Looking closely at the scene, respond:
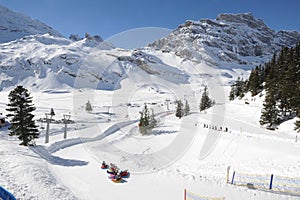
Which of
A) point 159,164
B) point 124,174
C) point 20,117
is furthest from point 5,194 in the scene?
point 20,117

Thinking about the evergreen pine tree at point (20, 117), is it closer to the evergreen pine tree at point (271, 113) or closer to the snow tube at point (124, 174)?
the snow tube at point (124, 174)

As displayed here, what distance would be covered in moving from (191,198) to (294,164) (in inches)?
445

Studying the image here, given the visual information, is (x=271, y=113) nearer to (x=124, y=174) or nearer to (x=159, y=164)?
(x=159, y=164)

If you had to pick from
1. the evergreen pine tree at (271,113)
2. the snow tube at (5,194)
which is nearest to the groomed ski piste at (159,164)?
the snow tube at (5,194)

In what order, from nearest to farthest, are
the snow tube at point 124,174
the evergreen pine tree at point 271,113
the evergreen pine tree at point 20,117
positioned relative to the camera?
the snow tube at point 124,174
the evergreen pine tree at point 20,117
the evergreen pine tree at point 271,113

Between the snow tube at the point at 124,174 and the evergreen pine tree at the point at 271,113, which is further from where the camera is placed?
the evergreen pine tree at the point at 271,113

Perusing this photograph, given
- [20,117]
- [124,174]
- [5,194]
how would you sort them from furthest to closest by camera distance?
1. [20,117]
2. [124,174]
3. [5,194]

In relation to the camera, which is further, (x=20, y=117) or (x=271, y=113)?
(x=271, y=113)

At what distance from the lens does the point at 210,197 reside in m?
11.7

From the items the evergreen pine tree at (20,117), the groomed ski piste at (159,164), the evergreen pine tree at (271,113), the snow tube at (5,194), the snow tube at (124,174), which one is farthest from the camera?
the evergreen pine tree at (271,113)

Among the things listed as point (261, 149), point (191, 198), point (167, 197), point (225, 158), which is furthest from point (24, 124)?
point (261, 149)

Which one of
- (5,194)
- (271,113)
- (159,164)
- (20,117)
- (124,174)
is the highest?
(271,113)

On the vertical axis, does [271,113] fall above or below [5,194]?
above

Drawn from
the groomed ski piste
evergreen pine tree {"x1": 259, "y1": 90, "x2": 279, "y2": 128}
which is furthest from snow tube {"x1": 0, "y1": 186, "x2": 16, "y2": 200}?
evergreen pine tree {"x1": 259, "y1": 90, "x2": 279, "y2": 128}
